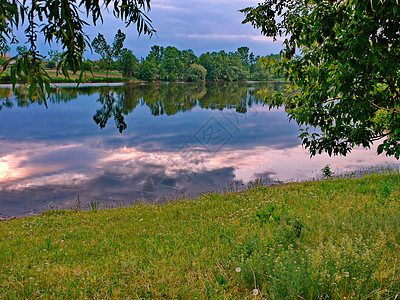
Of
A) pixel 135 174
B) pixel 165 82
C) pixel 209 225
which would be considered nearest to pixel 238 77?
pixel 165 82

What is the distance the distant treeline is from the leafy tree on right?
131352mm

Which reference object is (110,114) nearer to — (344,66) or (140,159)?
(140,159)

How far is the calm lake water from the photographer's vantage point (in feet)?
51.5

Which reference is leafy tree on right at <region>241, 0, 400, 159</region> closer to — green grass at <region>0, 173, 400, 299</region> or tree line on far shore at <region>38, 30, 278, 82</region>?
green grass at <region>0, 173, 400, 299</region>

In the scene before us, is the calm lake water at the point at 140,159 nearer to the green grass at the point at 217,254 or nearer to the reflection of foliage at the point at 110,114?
the reflection of foliage at the point at 110,114

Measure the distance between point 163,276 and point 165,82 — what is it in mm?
156495

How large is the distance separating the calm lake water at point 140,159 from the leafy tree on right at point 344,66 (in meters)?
9.07

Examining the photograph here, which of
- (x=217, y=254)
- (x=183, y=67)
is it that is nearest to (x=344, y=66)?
(x=217, y=254)

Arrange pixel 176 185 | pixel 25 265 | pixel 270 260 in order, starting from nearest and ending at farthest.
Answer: pixel 270 260 < pixel 25 265 < pixel 176 185

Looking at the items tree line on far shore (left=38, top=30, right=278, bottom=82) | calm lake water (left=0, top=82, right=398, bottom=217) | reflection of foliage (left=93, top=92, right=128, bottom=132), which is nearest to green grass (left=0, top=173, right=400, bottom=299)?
calm lake water (left=0, top=82, right=398, bottom=217)

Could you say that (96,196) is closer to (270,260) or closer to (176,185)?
(176,185)

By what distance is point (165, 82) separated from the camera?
509 ft

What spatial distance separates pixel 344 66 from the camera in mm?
3697

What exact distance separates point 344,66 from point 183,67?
502ft
